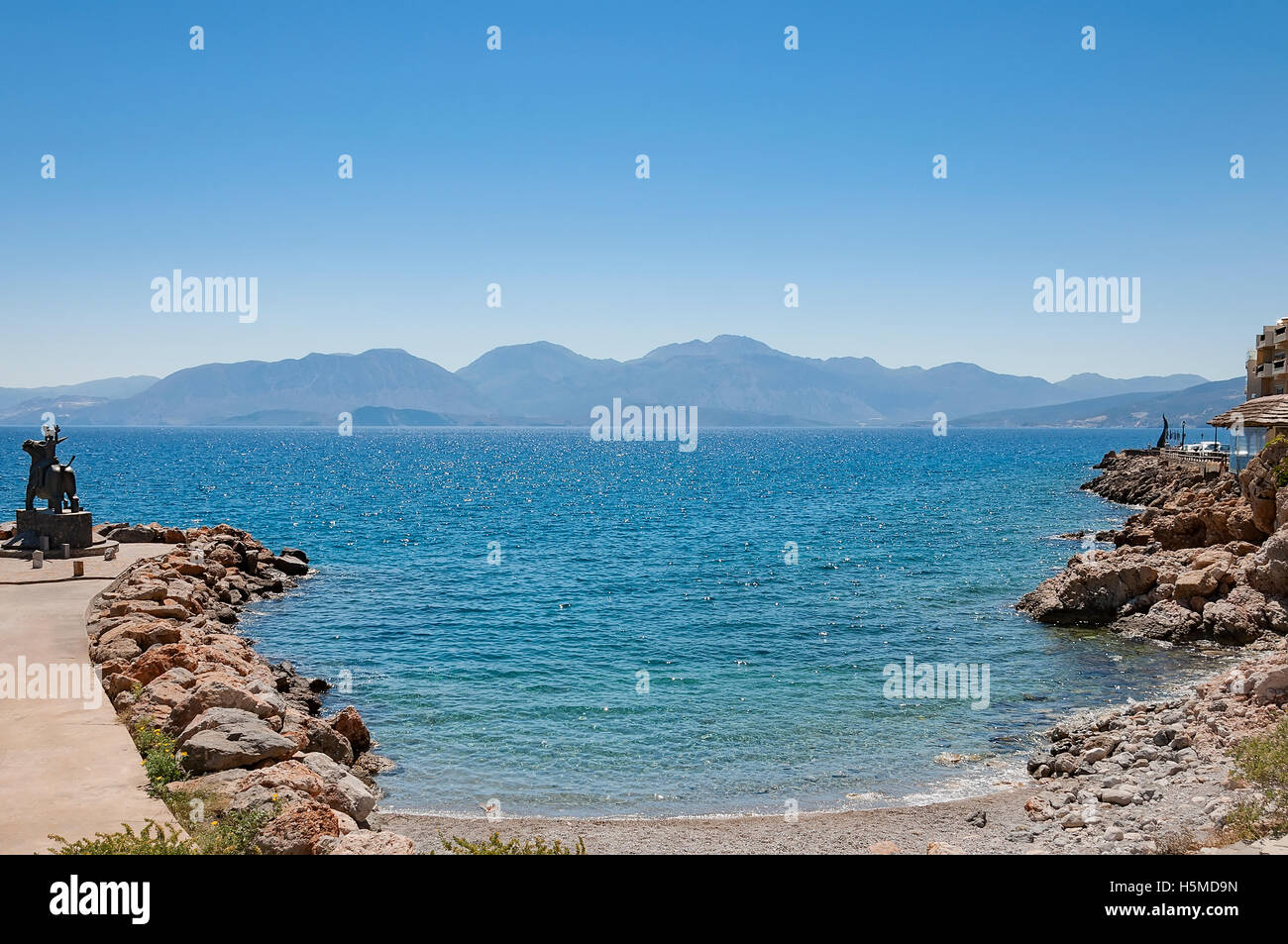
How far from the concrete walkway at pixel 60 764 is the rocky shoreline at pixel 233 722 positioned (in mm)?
478

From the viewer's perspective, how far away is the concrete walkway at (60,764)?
39.2ft

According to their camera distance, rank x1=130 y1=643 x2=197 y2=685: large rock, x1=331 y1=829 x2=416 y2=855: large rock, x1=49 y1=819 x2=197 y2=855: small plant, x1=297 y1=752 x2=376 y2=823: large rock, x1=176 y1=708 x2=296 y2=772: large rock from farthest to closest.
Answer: x1=130 y1=643 x2=197 y2=685: large rock → x1=297 y1=752 x2=376 y2=823: large rock → x1=176 y1=708 x2=296 y2=772: large rock → x1=331 y1=829 x2=416 y2=855: large rock → x1=49 y1=819 x2=197 y2=855: small plant

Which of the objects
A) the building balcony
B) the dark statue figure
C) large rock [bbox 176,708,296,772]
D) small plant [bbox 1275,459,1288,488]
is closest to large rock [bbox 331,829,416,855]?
large rock [bbox 176,708,296,772]

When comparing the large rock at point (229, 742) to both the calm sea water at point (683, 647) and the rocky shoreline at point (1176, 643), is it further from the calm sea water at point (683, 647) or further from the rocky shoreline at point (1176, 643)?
the rocky shoreline at point (1176, 643)

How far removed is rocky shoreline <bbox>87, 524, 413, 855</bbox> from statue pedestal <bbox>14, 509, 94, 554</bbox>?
4114 millimetres

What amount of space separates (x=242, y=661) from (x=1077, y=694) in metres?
22.6

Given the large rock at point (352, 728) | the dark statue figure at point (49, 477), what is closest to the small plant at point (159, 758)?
the large rock at point (352, 728)

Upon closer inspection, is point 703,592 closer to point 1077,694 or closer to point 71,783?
point 1077,694

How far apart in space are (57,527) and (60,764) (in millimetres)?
23543

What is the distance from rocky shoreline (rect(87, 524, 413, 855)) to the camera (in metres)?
12.3

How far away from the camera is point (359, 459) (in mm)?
170625

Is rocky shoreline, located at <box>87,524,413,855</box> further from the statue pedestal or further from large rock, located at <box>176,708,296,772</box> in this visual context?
the statue pedestal

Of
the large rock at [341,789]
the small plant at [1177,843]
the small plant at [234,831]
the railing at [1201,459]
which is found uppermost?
the railing at [1201,459]

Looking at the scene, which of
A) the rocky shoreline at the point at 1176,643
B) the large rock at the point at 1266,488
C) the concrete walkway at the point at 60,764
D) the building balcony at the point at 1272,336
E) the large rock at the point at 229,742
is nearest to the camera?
the concrete walkway at the point at 60,764
